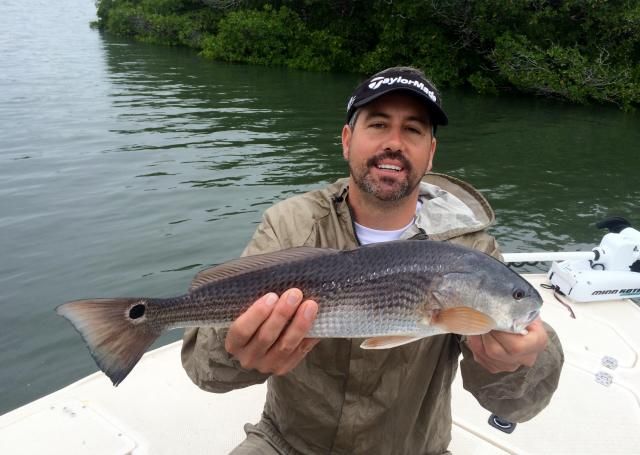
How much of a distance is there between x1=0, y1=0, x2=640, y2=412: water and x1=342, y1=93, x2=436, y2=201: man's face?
4.81 metres

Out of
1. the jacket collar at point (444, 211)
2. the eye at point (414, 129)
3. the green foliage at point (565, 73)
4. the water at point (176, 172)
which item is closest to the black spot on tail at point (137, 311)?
the jacket collar at point (444, 211)

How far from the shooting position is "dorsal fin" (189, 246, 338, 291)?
2.58 meters

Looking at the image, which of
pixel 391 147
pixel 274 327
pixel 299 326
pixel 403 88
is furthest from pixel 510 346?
pixel 403 88

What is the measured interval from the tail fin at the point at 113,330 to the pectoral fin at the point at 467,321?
4.68ft

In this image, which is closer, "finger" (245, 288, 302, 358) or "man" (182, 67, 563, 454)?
"finger" (245, 288, 302, 358)

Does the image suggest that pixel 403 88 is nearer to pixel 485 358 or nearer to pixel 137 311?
pixel 485 358

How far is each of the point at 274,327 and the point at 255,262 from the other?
14.8 inches

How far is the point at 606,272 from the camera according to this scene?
585 cm

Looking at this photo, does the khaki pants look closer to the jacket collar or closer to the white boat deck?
the white boat deck

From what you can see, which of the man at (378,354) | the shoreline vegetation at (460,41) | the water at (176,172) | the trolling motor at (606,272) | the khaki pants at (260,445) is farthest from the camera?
the shoreline vegetation at (460,41)

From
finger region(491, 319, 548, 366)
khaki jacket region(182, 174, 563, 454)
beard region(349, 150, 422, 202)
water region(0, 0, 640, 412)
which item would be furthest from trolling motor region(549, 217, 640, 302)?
water region(0, 0, 640, 412)

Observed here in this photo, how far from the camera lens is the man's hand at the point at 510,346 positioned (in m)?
2.46

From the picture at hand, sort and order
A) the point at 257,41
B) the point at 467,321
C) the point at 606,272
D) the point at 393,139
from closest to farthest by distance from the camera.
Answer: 1. the point at 467,321
2. the point at 393,139
3. the point at 606,272
4. the point at 257,41

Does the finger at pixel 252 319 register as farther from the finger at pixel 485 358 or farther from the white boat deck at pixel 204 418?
the white boat deck at pixel 204 418
